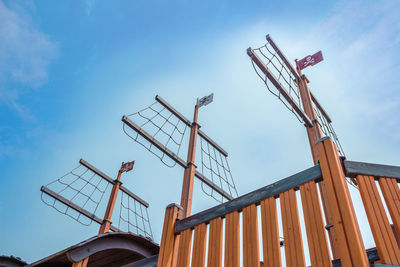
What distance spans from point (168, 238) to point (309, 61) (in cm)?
684

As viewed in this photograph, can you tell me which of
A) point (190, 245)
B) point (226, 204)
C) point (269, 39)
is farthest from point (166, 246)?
point (269, 39)

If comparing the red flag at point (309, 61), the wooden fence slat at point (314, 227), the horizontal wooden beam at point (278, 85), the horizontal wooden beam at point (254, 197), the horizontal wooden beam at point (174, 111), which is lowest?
the wooden fence slat at point (314, 227)

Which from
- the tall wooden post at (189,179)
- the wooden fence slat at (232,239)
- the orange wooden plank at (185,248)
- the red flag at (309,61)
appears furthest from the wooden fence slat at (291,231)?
the red flag at (309,61)

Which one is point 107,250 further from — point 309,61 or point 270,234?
point 309,61

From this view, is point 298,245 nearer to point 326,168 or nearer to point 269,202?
point 269,202

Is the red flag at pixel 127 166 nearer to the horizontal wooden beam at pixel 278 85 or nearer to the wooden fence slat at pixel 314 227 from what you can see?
the horizontal wooden beam at pixel 278 85

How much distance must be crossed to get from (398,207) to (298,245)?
0.84 m

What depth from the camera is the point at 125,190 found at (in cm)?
1639

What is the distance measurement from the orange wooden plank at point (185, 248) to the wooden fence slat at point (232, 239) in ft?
1.64

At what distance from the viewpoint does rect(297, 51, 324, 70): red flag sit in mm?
8627

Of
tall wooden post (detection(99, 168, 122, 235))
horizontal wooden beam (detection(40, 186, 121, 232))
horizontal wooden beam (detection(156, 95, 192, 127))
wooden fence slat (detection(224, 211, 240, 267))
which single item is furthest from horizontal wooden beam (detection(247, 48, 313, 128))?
horizontal wooden beam (detection(40, 186, 121, 232))

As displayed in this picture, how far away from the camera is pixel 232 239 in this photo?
2.93 m

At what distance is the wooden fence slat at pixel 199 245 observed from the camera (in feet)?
10.0

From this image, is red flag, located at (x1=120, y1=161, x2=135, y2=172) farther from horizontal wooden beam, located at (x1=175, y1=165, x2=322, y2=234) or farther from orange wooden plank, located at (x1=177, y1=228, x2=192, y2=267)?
orange wooden plank, located at (x1=177, y1=228, x2=192, y2=267)
